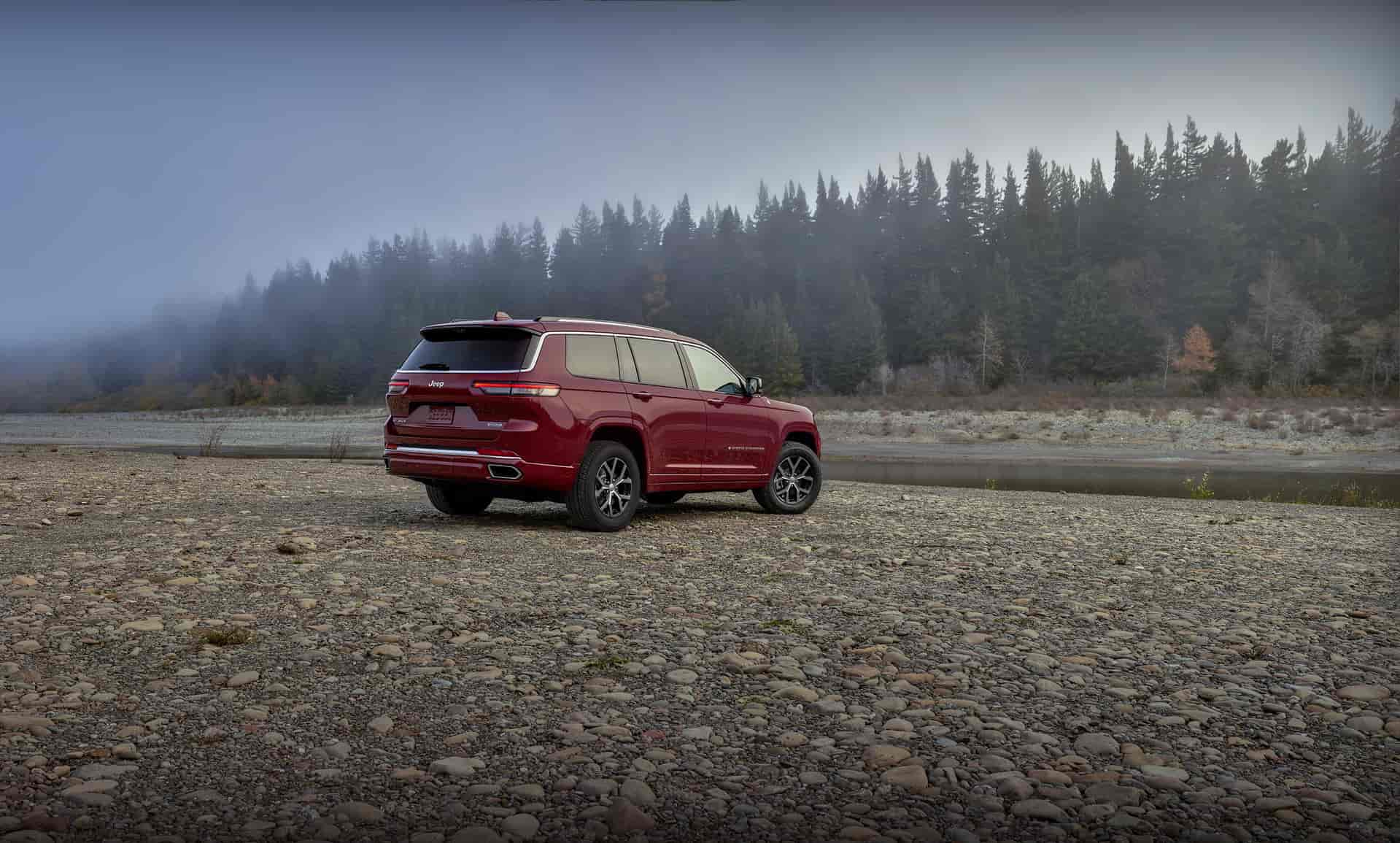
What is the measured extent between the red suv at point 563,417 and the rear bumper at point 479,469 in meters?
0.01

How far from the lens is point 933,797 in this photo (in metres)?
2.90

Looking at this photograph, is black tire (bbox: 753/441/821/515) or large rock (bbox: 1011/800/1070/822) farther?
black tire (bbox: 753/441/821/515)

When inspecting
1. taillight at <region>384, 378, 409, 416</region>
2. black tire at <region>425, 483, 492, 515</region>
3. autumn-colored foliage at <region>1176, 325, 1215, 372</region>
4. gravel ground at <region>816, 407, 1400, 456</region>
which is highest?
autumn-colored foliage at <region>1176, 325, 1215, 372</region>

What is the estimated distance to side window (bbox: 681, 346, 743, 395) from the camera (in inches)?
396

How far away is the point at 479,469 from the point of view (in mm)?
8391

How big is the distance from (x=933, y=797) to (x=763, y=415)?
778cm

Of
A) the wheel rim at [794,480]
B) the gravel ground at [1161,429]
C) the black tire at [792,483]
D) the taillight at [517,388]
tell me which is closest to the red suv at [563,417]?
the taillight at [517,388]

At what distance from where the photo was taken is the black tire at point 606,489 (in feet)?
28.4

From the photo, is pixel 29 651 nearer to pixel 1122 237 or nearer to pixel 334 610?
pixel 334 610

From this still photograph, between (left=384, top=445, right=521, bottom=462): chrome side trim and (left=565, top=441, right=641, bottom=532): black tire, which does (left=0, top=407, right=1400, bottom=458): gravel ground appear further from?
(left=565, top=441, right=641, bottom=532): black tire

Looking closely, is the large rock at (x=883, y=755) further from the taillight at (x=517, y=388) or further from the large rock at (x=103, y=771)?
the taillight at (x=517, y=388)

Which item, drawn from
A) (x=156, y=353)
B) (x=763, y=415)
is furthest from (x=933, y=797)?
(x=156, y=353)

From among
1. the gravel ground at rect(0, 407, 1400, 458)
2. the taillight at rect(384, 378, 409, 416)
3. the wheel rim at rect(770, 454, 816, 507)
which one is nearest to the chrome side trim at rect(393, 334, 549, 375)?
the taillight at rect(384, 378, 409, 416)

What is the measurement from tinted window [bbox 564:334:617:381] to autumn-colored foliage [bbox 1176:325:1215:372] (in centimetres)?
7246
